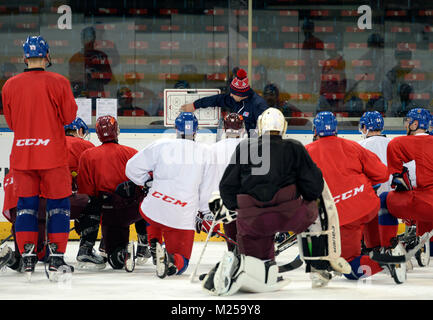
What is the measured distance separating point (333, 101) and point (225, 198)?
4.00 m

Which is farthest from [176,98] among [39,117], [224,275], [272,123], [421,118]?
[224,275]

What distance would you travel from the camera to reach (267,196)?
4.52m

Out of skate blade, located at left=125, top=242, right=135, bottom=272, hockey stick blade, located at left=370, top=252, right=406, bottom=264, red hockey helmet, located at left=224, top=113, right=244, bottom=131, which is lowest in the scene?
skate blade, located at left=125, top=242, right=135, bottom=272

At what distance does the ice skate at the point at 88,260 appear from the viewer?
5875 mm

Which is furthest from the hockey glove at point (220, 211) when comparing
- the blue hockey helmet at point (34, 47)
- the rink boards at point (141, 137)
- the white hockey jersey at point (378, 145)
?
the rink boards at point (141, 137)

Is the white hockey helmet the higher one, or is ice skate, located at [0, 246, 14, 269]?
the white hockey helmet

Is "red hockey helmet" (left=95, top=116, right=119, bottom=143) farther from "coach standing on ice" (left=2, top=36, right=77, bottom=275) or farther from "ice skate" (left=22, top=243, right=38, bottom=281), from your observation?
"ice skate" (left=22, top=243, right=38, bottom=281)

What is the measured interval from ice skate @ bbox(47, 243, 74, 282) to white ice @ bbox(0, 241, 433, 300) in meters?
0.06


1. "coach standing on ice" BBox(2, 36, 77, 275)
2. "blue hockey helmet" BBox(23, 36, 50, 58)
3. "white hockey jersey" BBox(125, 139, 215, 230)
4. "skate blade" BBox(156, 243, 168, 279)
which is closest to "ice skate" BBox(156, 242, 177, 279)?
"skate blade" BBox(156, 243, 168, 279)

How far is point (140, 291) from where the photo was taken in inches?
182

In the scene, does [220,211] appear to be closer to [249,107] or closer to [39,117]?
[39,117]

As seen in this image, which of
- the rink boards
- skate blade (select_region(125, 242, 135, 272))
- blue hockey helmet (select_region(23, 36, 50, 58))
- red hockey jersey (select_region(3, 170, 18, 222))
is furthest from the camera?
the rink boards

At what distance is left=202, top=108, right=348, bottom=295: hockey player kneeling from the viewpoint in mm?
4516

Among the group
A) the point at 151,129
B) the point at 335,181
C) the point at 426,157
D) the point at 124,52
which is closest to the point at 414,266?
the point at 426,157
